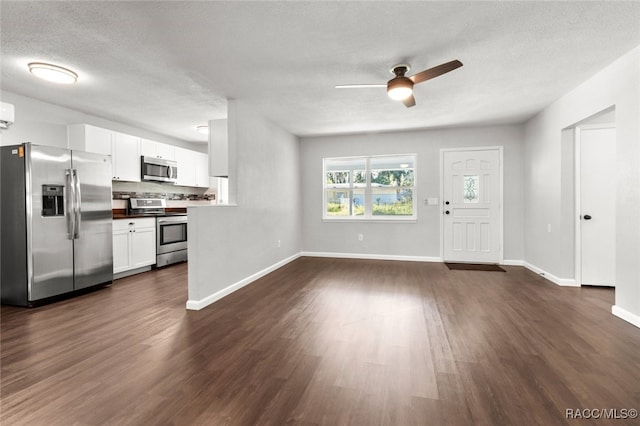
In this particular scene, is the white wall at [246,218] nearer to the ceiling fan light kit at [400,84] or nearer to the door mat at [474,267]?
the ceiling fan light kit at [400,84]

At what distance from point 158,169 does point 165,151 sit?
1.51ft

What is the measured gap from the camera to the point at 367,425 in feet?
5.05

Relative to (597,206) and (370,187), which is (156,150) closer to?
(370,187)

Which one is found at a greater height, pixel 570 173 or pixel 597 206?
pixel 570 173

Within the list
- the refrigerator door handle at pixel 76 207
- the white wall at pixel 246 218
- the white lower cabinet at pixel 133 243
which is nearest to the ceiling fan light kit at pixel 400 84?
Result: the white wall at pixel 246 218

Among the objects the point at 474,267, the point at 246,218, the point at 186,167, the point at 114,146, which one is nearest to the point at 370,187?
the point at 474,267

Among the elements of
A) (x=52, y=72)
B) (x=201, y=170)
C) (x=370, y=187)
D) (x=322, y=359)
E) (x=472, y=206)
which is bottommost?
(x=322, y=359)

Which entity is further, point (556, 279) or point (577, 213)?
point (556, 279)

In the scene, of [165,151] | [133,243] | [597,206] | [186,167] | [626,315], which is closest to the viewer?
[626,315]

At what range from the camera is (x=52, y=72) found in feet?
9.97

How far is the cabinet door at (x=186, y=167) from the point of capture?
20.3 ft

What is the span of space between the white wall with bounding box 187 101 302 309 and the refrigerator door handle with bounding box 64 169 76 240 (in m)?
1.74

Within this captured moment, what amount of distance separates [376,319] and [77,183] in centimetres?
404

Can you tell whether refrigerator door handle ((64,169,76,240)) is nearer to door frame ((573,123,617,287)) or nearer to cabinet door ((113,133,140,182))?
cabinet door ((113,133,140,182))
